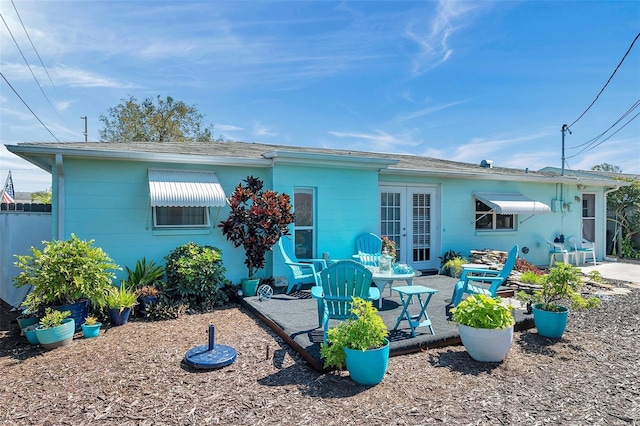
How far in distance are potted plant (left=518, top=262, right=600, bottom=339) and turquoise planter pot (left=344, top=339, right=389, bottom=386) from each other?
9.79 feet

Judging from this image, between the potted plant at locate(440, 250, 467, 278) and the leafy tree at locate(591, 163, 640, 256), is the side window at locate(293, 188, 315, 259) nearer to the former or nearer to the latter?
the potted plant at locate(440, 250, 467, 278)

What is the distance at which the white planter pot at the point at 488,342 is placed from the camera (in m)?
3.99

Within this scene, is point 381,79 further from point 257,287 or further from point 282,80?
point 257,287

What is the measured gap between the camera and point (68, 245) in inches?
203

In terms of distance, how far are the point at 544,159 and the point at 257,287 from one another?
2078 cm

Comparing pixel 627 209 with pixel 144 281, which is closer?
pixel 144 281

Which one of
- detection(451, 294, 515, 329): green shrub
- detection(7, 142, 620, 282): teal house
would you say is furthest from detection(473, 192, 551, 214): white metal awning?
detection(451, 294, 515, 329): green shrub

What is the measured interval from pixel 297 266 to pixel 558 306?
4577 millimetres

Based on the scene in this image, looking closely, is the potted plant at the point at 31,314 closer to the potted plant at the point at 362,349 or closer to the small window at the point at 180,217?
the small window at the point at 180,217

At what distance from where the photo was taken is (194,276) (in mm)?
A: 6355

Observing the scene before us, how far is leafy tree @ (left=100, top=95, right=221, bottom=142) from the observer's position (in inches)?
968

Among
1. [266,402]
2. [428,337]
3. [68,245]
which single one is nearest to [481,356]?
[428,337]

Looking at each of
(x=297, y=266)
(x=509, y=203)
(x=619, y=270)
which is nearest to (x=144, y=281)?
(x=297, y=266)

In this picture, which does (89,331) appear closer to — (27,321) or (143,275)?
(27,321)
